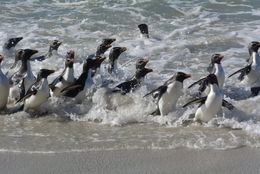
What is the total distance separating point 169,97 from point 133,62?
11.7ft

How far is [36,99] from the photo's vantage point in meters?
7.68

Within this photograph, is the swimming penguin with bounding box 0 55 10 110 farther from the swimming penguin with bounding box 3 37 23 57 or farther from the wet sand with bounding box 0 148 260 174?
the swimming penguin with bounding box 3 37 23 57

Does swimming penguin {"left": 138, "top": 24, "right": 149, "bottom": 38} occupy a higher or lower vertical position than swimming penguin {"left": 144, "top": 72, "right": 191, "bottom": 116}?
lower

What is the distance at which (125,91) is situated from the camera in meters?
8.02

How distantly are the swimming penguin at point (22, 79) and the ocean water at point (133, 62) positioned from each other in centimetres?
23

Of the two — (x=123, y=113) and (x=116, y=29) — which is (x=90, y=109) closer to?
(x=123, y=113)

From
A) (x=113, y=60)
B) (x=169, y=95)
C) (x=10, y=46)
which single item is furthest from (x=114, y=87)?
(x=10, y=46)

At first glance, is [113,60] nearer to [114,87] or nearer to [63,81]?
[114,87]

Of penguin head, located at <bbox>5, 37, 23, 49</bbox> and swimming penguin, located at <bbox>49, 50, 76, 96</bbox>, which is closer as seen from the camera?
swimming penguin, located at <bbox>49, 50, 76, 96</bbox>

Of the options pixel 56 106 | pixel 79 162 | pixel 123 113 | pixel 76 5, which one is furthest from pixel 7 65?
pixel 76 5

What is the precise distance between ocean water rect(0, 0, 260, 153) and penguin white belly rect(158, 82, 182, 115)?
0.10 meters

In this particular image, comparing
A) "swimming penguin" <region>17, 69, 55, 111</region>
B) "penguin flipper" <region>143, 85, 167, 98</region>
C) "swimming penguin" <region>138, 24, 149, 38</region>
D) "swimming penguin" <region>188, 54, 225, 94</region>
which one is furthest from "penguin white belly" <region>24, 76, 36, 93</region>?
"swimming penguin" <region>138, 24, 149, 38</region>

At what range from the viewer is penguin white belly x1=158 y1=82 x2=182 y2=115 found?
7.39 m

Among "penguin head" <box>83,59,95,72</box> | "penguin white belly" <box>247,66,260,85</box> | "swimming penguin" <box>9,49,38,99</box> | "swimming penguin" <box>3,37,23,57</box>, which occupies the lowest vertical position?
"swimming penguin" <box>3,37,23,57</box>
